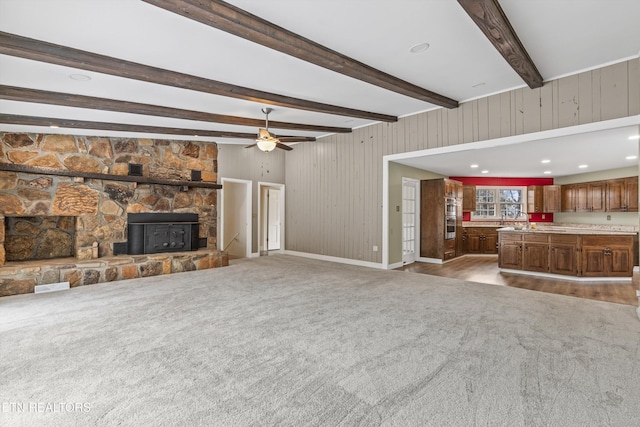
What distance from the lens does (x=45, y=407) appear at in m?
1.83

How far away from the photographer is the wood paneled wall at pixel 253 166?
751cm

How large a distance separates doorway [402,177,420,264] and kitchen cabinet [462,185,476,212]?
2252mm

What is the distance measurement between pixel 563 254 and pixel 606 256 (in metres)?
0.64

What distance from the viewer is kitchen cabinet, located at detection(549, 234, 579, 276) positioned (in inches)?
214

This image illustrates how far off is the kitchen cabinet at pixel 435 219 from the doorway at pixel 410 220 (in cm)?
12

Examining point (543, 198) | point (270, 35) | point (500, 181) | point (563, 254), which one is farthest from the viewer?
point (500, 181)

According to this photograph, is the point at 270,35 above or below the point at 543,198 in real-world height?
above

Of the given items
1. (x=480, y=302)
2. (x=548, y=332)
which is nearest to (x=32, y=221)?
(x=480, y=302)

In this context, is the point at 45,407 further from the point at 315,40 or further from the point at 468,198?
the point at 468,198

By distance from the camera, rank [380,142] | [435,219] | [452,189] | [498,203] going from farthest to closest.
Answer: [498,203], [452,189], [435,219], [380,142]

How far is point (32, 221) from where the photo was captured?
514 centimetres

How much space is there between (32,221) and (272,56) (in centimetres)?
507

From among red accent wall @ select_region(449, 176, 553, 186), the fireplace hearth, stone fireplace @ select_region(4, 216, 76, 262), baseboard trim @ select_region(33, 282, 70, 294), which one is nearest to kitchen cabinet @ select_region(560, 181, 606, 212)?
red accent wall @ select_region(449, 176, 553, 186)

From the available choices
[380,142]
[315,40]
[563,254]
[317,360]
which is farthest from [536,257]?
[315,40]
